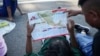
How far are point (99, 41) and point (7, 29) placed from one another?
1.87 meters

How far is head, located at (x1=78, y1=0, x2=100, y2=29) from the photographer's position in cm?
74

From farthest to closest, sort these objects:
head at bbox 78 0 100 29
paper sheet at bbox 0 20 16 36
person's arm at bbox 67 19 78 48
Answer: paper sheet at bbox 0 20 16 36 < person's arm at bbox 67 19 78 48 < head at bbox 78 0 100 29

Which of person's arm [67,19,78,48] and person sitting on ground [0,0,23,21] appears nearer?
person's arm [67,19,78,48]

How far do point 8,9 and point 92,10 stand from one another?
225 centimetres

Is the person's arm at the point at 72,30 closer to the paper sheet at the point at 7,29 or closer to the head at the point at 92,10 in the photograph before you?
the head at the point at 92,10

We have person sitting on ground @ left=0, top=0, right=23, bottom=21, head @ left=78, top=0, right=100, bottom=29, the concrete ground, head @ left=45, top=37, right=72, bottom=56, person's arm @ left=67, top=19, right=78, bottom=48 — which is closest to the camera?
head @ left=78, top=0, right=100, bottom=29

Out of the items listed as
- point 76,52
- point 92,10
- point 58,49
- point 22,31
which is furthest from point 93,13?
point 22,31

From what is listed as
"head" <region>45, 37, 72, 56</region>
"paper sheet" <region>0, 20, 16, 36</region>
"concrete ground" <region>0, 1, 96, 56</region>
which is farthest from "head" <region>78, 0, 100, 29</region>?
"paper sheet" <region>0, 20, 16, 36</region>

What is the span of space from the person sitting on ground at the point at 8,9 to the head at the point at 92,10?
2.16 m

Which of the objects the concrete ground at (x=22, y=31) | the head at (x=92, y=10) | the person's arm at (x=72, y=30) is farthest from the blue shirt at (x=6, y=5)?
the head at (x=92, y=10)

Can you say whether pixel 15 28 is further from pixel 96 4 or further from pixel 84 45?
pixel 96 4

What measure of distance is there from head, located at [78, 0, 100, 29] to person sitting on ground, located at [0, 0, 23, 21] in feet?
7.10

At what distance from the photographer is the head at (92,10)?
74cm

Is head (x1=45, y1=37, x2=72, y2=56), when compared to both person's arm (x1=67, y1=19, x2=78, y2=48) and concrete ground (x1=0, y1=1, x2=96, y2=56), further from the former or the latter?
concrete ground (x1=0, y1=1, x2=96, y2=56)
